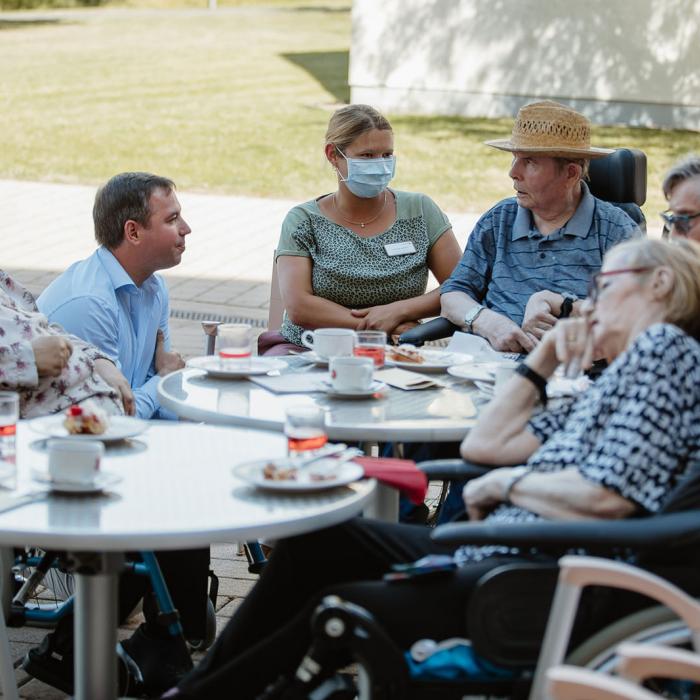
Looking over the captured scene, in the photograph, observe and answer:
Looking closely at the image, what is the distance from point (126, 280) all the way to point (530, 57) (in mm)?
13283

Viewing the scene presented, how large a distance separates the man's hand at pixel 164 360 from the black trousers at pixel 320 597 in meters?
1.72

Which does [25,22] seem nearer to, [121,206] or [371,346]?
[121,206]

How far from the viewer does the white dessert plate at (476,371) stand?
3.52 metres

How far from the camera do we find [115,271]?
4074 millimetres

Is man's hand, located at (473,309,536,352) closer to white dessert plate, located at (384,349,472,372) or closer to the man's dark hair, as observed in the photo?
white dessert plate, located at (384,349,472,372)

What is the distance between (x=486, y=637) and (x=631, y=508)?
38 centimetres

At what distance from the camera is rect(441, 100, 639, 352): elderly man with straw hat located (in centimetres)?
448

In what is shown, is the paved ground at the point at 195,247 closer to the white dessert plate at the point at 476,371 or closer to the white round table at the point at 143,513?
the white dessert plate at the point at 476,371

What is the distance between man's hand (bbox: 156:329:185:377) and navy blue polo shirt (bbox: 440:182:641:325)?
3.36ft

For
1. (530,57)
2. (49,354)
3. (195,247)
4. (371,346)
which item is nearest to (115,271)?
(49,354)

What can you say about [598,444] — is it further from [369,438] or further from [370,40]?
[370,40]

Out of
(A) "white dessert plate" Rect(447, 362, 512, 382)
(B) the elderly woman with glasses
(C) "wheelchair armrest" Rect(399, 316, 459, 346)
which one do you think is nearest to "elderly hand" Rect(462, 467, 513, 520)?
(B) the elderly woman with glasses

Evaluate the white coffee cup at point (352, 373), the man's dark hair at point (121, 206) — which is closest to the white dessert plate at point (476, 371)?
the white coffee cup at point (352, 373)

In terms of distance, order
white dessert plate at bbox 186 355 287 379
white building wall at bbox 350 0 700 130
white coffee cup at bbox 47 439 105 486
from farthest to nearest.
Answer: white building wall at bbox 350 0 700 130, white dessert plate at bbox 186 355 287 379, white coffee cup at bbox 47 439 105 486
